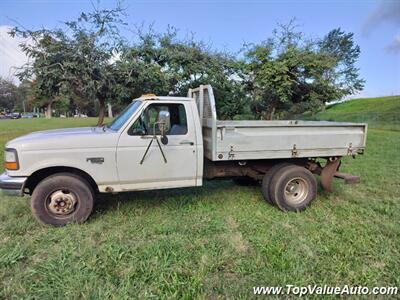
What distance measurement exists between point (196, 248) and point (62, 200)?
80.9 inches

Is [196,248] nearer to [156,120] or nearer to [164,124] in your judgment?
[164,124]

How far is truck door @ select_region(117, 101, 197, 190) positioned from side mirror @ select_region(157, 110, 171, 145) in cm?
9

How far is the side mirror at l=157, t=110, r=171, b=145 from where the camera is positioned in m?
4.02

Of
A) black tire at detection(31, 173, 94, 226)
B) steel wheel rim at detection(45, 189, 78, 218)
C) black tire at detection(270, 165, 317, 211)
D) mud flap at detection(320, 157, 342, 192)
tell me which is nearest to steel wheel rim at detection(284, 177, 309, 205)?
black tire at detection(270, 165, 317, 211)

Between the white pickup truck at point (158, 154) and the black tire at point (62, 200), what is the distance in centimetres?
1

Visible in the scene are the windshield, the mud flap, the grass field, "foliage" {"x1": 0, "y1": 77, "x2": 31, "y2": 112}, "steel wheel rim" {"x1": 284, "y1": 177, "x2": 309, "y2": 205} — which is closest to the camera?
the grass field

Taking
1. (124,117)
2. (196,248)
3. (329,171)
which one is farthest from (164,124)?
(329,171)

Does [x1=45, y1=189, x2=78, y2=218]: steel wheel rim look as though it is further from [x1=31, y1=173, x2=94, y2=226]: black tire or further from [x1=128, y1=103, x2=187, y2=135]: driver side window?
[x1=128, y1=103, x2=187, y2=135]: driver side window

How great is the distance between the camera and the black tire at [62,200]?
155 inches

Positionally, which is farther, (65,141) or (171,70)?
(171,70)

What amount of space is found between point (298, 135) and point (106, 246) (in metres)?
3.36

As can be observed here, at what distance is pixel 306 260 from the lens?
3.22 meters

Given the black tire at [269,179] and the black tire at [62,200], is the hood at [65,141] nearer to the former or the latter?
the black tire at [62,200]

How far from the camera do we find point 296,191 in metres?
5.01
